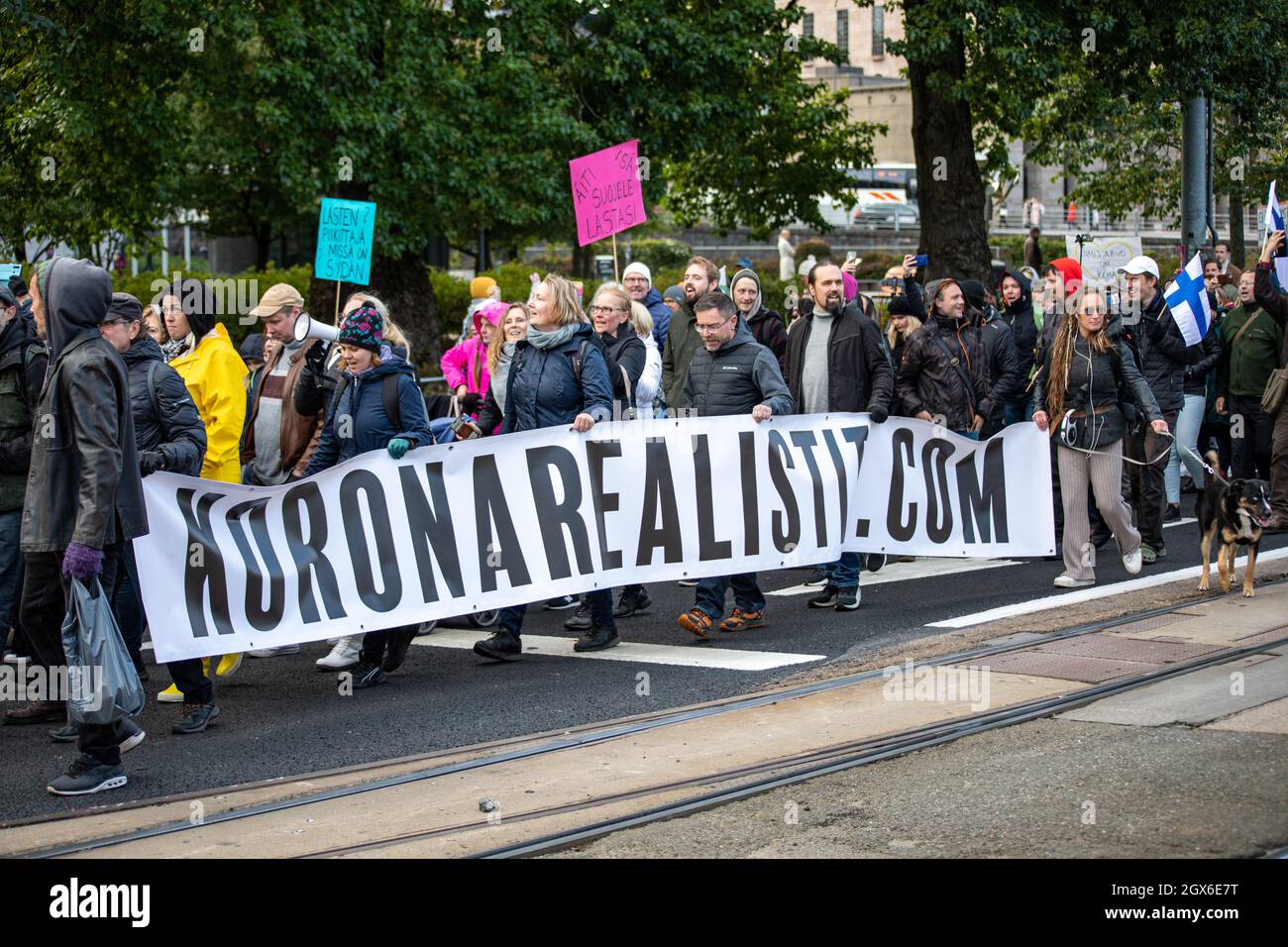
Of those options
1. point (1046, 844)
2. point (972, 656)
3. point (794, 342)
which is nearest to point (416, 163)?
point (794, 342)

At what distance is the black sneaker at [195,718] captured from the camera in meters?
7.57

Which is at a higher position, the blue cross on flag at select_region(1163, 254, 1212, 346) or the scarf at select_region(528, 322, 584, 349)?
the blue cross on flag at select_region(1163, 254, 1212, 346)

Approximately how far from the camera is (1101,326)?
10.8 m

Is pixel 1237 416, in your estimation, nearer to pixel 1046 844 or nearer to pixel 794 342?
pixel 794 342

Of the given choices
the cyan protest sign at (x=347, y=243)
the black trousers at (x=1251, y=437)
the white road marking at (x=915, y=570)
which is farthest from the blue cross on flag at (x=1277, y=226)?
the cyan protest sign at (x=347, y=243)

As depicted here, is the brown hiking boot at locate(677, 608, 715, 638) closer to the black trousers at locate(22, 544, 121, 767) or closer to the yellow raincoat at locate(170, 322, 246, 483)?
the yellow raincoat at locate(170, 322, 246, 483)

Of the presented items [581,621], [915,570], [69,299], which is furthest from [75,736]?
[915,570]

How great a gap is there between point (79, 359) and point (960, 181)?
638 inches

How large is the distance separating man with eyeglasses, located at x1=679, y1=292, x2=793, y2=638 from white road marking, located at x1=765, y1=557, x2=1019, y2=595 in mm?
1518

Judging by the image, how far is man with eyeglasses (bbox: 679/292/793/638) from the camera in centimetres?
952

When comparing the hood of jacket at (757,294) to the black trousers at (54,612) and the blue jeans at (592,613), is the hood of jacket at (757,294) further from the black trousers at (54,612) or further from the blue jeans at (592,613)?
the black trousers at (54,612)

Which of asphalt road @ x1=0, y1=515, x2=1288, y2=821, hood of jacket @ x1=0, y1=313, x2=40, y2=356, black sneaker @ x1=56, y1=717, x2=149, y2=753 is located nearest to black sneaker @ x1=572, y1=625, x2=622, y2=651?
asphalt road @ x1=0, y1=515, x2=1288, y2=821

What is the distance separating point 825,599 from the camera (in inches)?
415

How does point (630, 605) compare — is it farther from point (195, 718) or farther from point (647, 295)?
point (195, 718)
